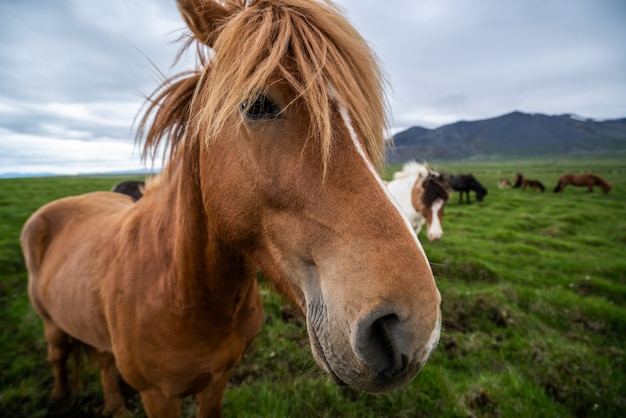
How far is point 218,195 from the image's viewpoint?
1.43 meters

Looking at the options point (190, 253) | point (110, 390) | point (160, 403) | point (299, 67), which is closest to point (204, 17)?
point (299, 67)

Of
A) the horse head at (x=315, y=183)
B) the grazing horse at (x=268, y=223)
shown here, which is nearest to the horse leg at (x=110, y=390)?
the grazing horse at (x=268, y=223)

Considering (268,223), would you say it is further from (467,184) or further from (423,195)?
(467,184)

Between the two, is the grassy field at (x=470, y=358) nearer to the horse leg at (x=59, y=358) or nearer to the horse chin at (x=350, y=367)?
the horse leg at (x=59, y=358)

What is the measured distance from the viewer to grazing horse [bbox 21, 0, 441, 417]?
3.39 ft

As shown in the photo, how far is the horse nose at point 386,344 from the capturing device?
961mm

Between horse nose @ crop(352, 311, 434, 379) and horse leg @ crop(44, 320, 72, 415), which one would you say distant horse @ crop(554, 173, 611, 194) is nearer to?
horse nose @ crop(352, 311, 434, 379)

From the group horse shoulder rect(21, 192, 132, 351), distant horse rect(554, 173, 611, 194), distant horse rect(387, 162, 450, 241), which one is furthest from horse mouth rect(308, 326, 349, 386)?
distant horse rect(554, 173, 611, 194)

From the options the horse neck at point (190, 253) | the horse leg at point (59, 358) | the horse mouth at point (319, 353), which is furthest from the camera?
the horse leg at point (59, 358)

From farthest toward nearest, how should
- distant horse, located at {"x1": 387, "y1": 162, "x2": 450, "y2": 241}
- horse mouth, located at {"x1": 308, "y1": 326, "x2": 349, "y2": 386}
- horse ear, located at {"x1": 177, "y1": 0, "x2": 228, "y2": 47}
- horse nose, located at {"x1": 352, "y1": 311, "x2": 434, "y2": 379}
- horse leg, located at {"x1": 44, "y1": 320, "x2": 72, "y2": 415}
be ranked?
distant horse, located at {"x1": 387, "y1": 162, "x2": 450, "y2": 241} → horse leg, located at {"x1": 44, "y1": 320, "x2": 72, "y2": 415} → horse ear, located at {"x1": 177, "y1": 0, "x2": 228, "y2": 47} → horse mouth, located at {"x1": 308, "y1": 326, "x2": 349, "y2": 386} → horse nose, located at {"x1": 352, "y1": 311, "x2": 434, "y2": 379}

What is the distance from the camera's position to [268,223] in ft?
4.27

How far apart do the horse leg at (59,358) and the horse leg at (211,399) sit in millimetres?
1902

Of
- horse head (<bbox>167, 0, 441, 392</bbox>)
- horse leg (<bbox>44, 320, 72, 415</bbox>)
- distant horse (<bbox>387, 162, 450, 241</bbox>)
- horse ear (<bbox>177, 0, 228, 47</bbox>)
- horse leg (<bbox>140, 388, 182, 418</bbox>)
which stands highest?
horse ear (<bbox>177, 0, 228, 47</bbox>)

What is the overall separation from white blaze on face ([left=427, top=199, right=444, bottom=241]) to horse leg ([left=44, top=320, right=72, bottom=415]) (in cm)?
765
